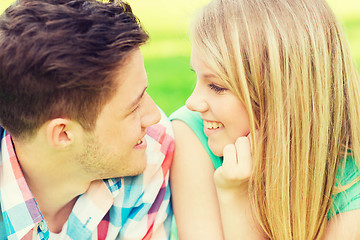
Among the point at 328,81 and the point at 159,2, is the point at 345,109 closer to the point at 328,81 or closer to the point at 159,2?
the point at 328,81

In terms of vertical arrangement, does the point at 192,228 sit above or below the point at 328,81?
A: below

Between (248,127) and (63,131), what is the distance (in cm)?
95

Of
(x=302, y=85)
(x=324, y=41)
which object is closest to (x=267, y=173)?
(x=302, y=85)

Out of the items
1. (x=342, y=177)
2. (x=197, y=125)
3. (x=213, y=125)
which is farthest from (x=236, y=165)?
(x=342, y=177)

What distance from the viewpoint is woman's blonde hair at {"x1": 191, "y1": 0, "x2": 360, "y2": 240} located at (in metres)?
3.00

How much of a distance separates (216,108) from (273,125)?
0.30 m

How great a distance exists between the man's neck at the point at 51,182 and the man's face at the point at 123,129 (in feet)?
0.32

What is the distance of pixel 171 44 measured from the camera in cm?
940

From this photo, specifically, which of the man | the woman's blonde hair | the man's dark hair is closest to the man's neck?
the man

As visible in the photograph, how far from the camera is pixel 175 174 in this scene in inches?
131

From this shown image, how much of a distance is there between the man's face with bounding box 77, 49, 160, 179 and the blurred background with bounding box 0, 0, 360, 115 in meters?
0.32

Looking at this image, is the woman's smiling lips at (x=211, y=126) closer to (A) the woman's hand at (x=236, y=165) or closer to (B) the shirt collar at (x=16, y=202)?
(A) the woman's hand at (x=236, y=165)

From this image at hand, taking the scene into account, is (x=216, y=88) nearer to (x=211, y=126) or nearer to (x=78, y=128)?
(x=211, y=126)

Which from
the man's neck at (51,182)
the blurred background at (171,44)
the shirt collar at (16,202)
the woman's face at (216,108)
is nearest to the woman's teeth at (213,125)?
the woman's face at (216,108)
